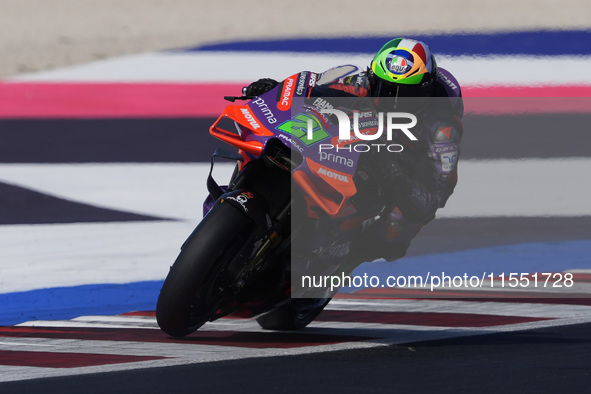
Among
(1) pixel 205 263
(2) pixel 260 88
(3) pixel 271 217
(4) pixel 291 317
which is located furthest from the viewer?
(4) pixel 291 317

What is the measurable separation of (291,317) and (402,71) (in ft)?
4.59

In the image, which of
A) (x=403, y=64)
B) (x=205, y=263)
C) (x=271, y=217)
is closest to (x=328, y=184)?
(x=271, y=217)

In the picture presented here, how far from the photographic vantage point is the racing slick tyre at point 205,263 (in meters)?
4.77

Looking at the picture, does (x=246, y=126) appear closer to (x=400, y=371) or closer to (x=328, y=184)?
(x=328, y=184)

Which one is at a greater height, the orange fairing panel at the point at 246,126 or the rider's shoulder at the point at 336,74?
the rider's shoulder at the point at 336,74

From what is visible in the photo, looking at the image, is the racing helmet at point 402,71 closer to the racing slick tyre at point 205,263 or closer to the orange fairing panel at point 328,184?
the orange fairing panel at point 328,184

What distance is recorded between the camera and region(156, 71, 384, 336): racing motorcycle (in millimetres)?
4820

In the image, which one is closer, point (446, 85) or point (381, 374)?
point (381, 374)

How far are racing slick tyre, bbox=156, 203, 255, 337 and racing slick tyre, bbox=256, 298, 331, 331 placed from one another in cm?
77

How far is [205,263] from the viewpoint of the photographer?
4762mm

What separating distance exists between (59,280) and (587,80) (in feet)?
28.4

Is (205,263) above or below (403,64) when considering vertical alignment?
below

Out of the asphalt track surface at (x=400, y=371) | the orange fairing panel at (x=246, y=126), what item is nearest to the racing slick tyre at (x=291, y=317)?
the asphalt track surface at (x=400, y=371)

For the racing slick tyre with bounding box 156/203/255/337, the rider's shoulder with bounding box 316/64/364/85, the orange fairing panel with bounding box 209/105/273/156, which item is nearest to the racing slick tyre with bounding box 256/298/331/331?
the racing slick tyre with bounding box 156/203/255/337
